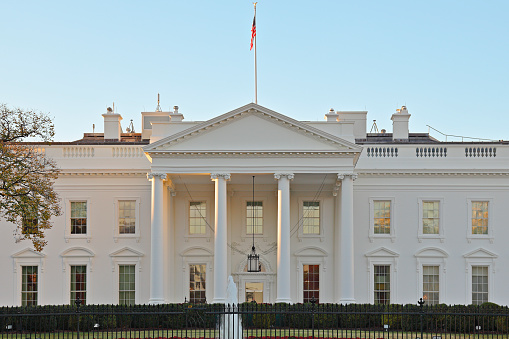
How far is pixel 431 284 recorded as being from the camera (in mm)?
42906

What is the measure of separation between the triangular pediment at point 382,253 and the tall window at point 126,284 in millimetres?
12918

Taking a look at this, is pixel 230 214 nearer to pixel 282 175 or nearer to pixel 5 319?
pixel 282 175

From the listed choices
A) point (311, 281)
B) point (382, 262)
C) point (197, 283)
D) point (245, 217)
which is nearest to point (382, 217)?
point (382, 262)

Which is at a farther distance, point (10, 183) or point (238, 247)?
point (238, 247)

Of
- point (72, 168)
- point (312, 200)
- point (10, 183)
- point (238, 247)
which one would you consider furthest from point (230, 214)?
point (10, 183)

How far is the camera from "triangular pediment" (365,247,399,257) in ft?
141

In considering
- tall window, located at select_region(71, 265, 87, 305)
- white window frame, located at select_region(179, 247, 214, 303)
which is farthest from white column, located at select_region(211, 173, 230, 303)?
tall window, located at select_region(71, 265, 87, 305)

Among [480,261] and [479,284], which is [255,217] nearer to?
[480,261]

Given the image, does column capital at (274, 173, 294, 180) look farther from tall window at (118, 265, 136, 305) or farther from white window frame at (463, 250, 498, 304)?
white window frame at (463, 250, 498, 304)

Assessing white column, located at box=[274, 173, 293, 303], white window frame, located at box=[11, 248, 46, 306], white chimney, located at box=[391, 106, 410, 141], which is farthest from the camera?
white chimney, located at box=[391, 106, 410, 141]

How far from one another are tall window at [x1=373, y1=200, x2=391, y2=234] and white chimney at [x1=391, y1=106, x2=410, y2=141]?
660 centimetres

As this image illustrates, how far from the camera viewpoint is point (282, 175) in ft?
129

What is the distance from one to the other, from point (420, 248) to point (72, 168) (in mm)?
19567

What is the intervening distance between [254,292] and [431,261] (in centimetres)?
985
